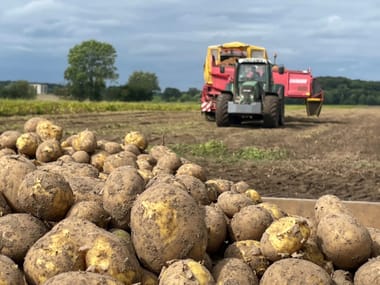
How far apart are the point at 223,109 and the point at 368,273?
15.9 meters

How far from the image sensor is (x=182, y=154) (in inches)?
499

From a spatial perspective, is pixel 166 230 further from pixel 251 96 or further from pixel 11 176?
pixel 251 96

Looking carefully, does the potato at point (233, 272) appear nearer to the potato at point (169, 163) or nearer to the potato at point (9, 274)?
the potato at point (9, 274)

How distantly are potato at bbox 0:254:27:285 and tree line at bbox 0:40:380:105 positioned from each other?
55565 mm

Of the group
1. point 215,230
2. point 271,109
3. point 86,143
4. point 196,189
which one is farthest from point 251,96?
point 215,230

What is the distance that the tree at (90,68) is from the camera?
87000 mm

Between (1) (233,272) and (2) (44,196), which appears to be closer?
(1) (233,272)

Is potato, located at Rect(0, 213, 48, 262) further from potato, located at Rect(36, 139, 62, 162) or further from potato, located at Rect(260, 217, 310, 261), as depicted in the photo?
potato, located at Rect(36, 139, 62, 162)

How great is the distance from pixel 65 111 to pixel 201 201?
119 ft

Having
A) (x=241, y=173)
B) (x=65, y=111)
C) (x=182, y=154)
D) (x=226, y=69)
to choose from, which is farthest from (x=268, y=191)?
(x=65, y=111)

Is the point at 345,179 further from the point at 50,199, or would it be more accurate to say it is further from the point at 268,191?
the point at 50,199

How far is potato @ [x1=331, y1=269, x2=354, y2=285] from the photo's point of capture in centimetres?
300

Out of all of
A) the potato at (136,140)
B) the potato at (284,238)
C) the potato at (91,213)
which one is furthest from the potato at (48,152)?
the potato at (284,238)

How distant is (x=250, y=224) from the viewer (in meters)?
3.36
